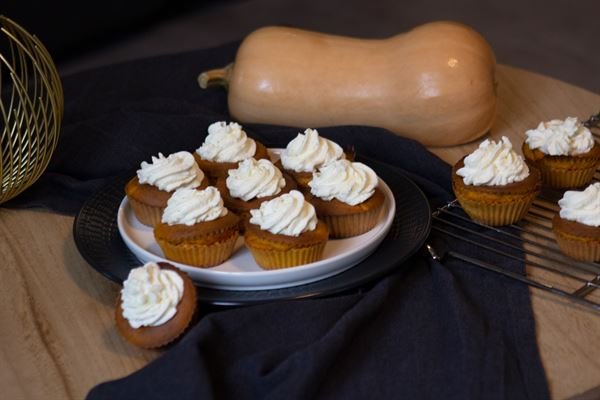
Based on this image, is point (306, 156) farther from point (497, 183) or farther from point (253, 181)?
point (497, 183)

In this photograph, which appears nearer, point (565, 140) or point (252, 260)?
point (252, 260)

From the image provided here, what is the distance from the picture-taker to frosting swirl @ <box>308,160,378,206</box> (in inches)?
54.4

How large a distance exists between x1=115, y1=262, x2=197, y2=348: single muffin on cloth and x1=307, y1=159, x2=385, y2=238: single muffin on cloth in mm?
283

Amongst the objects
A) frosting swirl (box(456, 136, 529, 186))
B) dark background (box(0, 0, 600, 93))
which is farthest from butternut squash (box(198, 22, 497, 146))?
dark background (box(0, 0, 600, 93))

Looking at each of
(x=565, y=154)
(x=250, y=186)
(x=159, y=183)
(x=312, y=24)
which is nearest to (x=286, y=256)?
(x=250, y=186)

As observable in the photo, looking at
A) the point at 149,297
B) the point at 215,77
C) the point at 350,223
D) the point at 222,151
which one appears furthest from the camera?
the point at 215,77

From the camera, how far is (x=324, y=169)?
1.40 meters

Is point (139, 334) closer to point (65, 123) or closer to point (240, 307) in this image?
point (240, 307)

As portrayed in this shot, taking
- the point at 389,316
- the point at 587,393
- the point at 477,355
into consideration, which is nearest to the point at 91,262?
the point at 389,316

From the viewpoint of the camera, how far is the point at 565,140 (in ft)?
5.09

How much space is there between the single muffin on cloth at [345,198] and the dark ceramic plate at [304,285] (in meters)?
0.05

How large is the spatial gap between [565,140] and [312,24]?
7.71 ft

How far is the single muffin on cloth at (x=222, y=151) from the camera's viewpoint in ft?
4.92

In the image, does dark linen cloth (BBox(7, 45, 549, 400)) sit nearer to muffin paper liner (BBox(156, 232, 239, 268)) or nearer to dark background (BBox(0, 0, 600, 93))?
muffin paper liner (BBox(156, 232, 239, 268))
